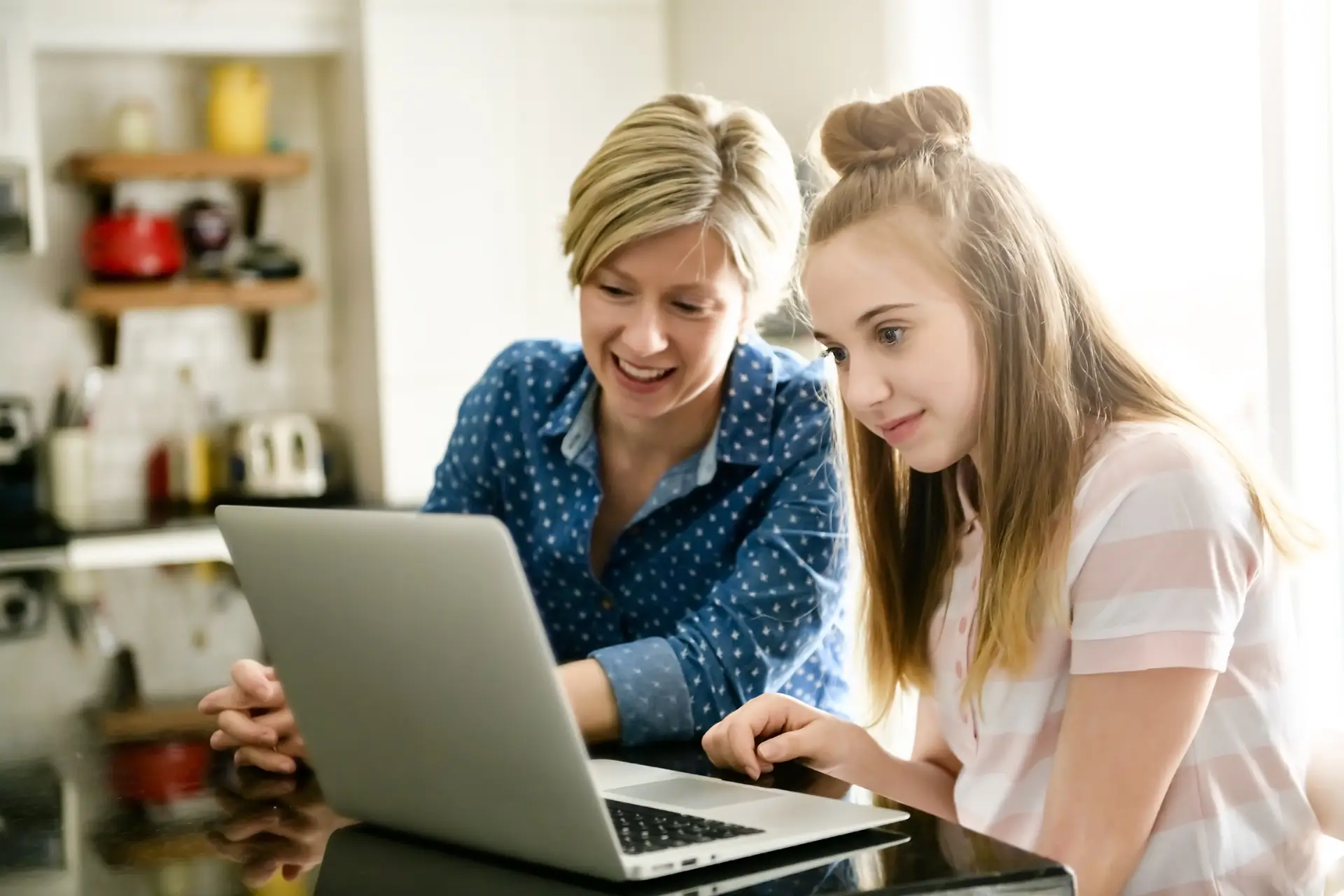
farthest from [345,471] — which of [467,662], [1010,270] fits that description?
[467,662]

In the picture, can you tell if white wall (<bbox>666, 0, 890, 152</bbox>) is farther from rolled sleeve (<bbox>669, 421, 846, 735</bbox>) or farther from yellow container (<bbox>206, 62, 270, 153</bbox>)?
rolled sleeve (<bbox>669, 421, 846, 735</bbox>)

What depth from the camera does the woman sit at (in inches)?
56.6

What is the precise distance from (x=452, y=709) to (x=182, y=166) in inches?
127

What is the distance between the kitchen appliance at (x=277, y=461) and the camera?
3.84m

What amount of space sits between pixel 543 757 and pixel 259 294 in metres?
3.24

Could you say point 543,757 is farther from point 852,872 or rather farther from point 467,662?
point 852,872

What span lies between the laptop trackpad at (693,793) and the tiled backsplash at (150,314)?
3.25 metres

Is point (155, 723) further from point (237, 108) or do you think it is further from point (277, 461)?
point (237, 108)

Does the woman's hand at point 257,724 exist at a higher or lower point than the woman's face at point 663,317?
lower

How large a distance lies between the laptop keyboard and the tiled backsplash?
11.0 feet

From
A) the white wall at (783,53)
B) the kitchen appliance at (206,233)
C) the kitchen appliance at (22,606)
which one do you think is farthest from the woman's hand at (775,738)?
the kitchen appliance at (206,233)

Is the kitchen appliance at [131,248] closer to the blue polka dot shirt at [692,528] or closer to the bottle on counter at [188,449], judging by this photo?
the bottle on counter at [188,449]

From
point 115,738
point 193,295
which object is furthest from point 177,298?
point 115,738

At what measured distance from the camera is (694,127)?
1566 millimetres
